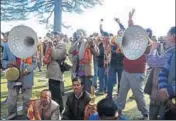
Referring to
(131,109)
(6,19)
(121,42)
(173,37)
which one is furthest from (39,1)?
(173,37)

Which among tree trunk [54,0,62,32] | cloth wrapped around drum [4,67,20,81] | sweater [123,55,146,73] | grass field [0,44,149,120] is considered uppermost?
tree trunk [54,0,62,32]

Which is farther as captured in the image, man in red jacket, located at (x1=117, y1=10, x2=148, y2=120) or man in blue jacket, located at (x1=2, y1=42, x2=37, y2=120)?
man in blue jacket, located at (x1=2, y1=42, x2=37, y2=120)

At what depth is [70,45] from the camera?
627cm

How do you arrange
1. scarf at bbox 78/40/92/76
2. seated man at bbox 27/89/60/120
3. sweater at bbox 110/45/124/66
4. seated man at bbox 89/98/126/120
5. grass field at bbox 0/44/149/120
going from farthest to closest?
sweater at bbox 110/45/124/66 → scarf at bbox 78/40/92/76 → grass field at bbox 0/44/149/120 → seated man at bbox 27/89/60/120 → seated man at bbox 89/98/126/120

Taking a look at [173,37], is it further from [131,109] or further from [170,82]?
[131,109]

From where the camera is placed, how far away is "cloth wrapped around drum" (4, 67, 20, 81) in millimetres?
5729

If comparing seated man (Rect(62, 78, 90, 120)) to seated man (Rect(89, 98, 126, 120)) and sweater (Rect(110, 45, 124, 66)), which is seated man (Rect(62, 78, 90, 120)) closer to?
seated man (Rect(89, 98, 126, 120))

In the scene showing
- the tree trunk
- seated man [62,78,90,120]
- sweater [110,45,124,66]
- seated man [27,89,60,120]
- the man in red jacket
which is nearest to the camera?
seated man [27,89,60,120]

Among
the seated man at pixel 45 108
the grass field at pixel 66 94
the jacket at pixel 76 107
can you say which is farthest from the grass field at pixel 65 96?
the seated man at pixel 45 108

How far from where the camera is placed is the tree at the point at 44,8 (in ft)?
19.5

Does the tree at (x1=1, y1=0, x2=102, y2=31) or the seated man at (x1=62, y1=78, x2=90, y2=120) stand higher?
the tree at (x1=1, y1=0, x2=102, y2=31)

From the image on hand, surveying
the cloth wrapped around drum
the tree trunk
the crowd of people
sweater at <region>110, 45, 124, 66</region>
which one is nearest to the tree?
the tree trunk

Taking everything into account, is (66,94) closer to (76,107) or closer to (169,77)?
(76,107)

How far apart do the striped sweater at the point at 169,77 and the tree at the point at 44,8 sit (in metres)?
2.36
